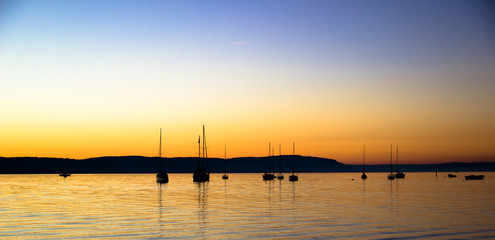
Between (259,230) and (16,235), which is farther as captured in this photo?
(259,230)

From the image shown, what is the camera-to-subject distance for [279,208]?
2016 inches

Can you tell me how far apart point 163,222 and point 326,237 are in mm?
13793

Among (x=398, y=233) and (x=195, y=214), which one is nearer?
(x=398, y=233)

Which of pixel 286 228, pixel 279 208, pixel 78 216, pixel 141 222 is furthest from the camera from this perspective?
pixel 279 208

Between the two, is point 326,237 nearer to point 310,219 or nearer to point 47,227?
point 310,219

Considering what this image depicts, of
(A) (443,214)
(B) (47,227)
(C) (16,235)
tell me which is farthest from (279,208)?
(C) (16,235)

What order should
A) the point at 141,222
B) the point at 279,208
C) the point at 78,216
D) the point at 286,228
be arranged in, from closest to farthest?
the point at 286,228 < the point at 141,222 < the point at 78,216 < the point at 279,208

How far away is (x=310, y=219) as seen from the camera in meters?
40.4

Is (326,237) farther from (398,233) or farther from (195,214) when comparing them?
(195,214)

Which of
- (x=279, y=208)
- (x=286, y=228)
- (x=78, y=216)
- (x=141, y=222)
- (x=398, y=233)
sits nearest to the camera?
(x=398, y=233)

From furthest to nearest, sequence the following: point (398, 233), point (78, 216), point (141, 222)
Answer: point (78, 216) → point (141, 222) → point (398, 233)

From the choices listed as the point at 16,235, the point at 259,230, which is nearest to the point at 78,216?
the point at 16,235

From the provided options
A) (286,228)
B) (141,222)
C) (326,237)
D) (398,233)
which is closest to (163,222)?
(141,222)

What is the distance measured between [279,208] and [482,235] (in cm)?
2284
